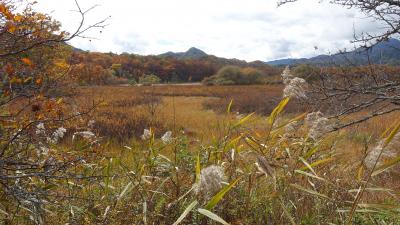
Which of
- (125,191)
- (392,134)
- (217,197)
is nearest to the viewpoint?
(392,134)

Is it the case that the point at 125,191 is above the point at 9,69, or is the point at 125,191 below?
below

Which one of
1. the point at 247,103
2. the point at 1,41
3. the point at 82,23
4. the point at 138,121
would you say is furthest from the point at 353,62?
the point at 247,103

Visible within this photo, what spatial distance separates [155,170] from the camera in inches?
122

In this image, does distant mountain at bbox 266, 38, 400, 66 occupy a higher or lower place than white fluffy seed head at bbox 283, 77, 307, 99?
higher

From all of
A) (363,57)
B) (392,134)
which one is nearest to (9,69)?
(392,134)

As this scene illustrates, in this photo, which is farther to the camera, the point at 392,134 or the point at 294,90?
the point at 294,90

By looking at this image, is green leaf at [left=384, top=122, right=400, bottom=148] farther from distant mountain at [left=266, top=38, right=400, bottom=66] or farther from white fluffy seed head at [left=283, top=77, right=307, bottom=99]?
distant mountain at [left=266, top=38, right=400, bottom=66]

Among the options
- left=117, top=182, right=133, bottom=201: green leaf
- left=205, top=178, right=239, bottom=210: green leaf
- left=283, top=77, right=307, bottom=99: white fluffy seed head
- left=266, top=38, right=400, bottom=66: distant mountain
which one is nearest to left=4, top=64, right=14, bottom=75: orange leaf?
left=117, top=182, right=133, bottom=201: green leaf

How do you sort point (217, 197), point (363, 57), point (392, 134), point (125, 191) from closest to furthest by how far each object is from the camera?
point (392, 134)
point (217, 197)
point (125, 191)
point (363, 57)

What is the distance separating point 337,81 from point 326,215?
2627 mm

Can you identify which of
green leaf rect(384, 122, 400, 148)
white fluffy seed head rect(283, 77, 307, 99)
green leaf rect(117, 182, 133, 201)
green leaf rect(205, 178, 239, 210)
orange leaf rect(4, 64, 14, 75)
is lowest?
green leaf rect(117, 182, 133, 201)

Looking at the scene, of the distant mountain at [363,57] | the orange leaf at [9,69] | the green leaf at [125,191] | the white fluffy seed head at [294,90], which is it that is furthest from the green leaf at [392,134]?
the distant mountain at [363,57]

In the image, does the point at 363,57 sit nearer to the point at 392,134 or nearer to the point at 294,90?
the point at 294,90

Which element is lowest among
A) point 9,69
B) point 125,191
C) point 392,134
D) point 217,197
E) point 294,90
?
point 125,191
